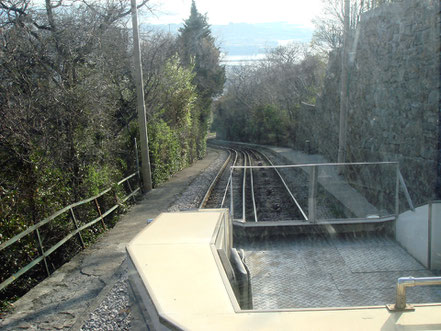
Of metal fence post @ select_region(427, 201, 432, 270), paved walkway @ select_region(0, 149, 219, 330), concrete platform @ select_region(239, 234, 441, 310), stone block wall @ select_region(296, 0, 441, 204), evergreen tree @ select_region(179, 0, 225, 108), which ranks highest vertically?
evergreen tree @ select_region(179, 0, 225, 108)

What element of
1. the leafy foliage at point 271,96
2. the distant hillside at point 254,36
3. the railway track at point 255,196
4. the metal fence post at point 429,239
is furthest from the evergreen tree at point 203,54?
the metal fence post at point 429,239

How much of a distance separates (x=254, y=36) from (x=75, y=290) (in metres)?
85.1

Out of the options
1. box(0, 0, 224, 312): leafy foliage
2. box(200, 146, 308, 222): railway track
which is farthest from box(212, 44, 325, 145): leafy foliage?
box(0, 0, 224, 312): leafy foliage

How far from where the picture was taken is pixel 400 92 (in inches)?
352

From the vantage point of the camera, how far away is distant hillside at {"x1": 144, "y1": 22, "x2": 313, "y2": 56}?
54094 millimetres

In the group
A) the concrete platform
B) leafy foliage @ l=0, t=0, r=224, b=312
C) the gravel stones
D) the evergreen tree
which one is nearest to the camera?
the concrete platform

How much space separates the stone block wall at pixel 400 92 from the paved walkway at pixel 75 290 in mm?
5742

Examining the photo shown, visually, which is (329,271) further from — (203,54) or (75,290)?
(203,54)

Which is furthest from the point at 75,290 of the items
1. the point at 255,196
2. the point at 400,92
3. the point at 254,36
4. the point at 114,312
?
the point at 254,36

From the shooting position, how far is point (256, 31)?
9312cm

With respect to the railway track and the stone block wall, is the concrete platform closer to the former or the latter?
the railway track

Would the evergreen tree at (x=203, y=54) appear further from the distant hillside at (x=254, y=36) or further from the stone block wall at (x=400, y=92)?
the stone block wall at (x=400, y=92)

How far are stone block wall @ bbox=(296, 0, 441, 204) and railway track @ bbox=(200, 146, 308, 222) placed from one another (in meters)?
2.54

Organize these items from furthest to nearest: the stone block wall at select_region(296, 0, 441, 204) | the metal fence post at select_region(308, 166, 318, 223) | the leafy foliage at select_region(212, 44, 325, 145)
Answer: the leafy foliage at select_region(212, 44, 325, 145) → the stone block wall at select_region(296, 0, 441, 204) → the metal fence post at select_region(308, 166, 318, 223)
